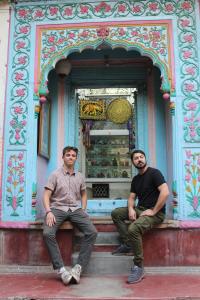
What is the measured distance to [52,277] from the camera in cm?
379

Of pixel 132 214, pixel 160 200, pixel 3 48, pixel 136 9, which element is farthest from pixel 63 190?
pixel 136 9

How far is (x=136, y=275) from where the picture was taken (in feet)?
11.6

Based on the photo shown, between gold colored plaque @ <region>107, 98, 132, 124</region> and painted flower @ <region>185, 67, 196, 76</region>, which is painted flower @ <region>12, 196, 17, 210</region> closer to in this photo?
gold colored plaque @ <region>107, 98, 132, 124</region>

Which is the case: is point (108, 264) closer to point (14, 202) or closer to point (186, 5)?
point (14, 202)

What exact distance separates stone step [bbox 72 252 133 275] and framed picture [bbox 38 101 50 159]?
1692 mm

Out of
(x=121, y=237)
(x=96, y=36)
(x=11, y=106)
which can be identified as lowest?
(x=121, y=237)

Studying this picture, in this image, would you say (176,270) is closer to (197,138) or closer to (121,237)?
(121,237)

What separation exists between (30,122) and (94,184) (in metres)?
1.81

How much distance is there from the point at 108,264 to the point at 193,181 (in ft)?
4.73

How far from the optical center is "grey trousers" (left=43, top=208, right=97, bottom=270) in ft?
11.8

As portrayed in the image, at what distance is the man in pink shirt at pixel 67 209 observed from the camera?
3625mm

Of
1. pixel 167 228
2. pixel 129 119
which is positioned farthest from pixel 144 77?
pixel 167 228

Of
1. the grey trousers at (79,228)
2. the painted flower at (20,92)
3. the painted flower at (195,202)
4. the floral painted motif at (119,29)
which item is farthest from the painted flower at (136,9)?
the grey trousers at (79,228)

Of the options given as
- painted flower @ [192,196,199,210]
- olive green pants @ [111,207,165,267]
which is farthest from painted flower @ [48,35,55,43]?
painted flower @ [192,196,199,210]
